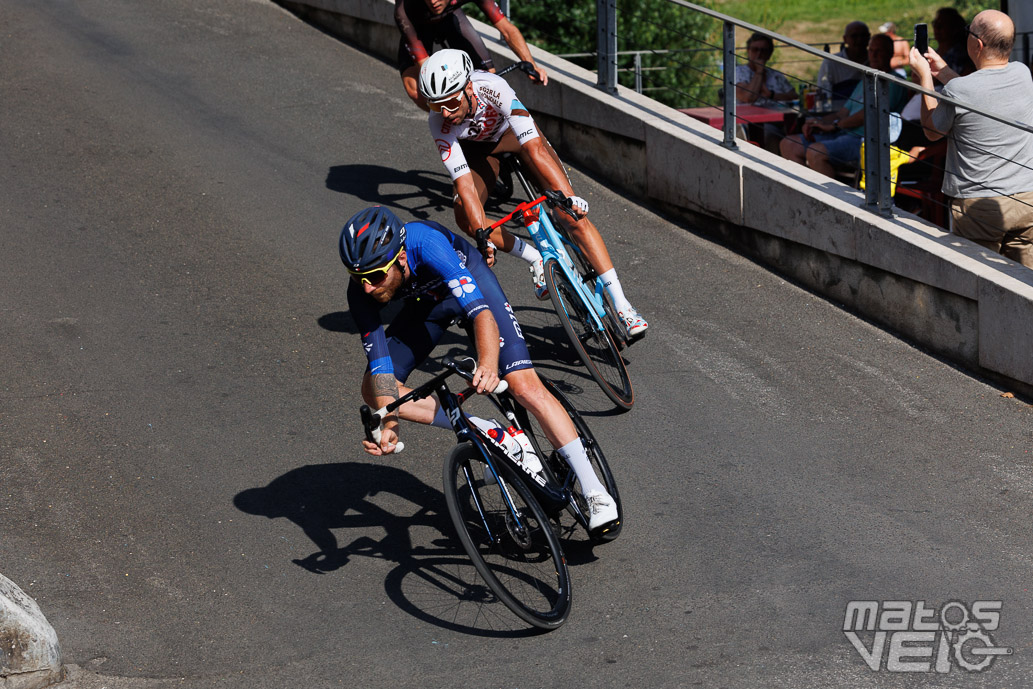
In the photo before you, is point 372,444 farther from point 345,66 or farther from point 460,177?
point 345,66

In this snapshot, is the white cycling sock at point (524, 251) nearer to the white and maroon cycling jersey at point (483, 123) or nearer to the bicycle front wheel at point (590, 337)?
the bicycle front wheel at point (590, 337)

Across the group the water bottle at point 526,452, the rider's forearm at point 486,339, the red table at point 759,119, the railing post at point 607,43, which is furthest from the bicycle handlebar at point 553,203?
the red table at point 759,119

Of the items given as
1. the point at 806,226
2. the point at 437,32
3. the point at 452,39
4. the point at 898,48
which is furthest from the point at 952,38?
the point at 437,32

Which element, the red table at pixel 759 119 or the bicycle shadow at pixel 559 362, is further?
the red table at pixel 759 119

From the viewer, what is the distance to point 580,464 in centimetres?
546

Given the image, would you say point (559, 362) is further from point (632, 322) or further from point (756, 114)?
point (756, 114)

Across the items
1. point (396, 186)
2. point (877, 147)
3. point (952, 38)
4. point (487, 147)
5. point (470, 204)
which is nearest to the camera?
point (470, 204)

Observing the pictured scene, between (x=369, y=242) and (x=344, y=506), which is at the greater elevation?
(x=369, y=242)

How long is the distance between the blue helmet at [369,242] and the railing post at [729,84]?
487 cm

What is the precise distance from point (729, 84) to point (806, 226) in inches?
58.1

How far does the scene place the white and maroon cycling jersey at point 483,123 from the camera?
23.5ft

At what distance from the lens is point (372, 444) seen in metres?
4.92

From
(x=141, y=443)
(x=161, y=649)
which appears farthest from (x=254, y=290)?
(x=161, y=649)

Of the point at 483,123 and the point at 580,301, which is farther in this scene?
the point at 483,123
